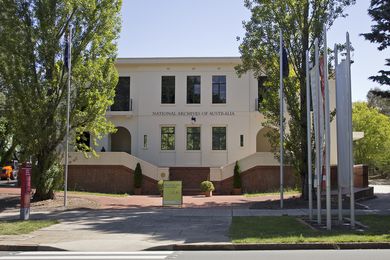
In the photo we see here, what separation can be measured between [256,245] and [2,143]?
36258 millimetres

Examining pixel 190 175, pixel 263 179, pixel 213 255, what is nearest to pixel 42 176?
pixel 190 175

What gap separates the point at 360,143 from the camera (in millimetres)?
53000

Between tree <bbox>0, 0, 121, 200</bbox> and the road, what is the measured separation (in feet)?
38.3

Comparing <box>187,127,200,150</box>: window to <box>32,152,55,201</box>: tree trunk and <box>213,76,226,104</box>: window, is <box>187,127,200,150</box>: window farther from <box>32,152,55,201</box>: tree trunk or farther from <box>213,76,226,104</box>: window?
<box>32,152,55,201</box>: tree trunk

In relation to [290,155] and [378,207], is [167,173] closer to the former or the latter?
[290,155]

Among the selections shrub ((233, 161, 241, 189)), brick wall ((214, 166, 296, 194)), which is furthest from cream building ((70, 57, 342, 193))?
shrub ((233, 161, 241, 189))

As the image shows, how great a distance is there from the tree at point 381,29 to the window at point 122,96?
17747mm

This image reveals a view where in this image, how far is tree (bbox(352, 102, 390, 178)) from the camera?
52781mm

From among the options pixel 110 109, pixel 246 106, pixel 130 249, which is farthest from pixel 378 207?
pixel 110 109

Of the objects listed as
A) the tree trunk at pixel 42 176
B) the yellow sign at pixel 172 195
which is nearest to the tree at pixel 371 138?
the yellow sign at pixel 172 195

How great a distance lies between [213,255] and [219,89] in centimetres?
2609

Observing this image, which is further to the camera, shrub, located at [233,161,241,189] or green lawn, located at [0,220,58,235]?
shrub, located at [233,161,241,189]

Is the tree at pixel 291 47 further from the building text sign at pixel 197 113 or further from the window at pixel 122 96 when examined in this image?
the window at pixel 122 96

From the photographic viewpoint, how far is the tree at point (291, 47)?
23781mm
